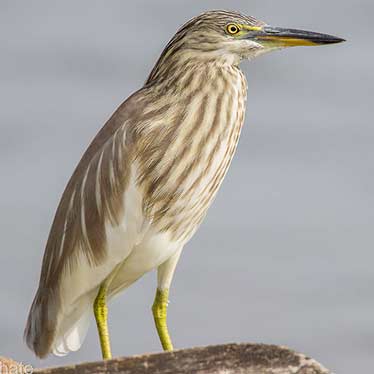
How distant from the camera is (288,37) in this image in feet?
17.1

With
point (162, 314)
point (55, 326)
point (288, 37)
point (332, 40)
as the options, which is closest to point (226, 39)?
point (288, 37)

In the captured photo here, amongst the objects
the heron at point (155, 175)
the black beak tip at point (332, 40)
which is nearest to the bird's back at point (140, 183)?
the heron at point (155, 175)

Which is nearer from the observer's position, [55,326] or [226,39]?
[226,39]

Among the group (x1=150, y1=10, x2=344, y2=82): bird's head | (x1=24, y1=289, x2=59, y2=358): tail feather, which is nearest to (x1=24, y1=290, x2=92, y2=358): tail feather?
(x1=24, y1=289, x2=59, y2=358): tail feather

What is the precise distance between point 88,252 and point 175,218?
510 millimetres

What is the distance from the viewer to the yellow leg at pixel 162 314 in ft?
17.6

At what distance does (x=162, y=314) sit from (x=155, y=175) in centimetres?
84

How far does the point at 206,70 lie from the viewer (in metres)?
5.16

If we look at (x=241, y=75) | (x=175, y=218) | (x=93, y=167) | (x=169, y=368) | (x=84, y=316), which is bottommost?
(x=169, y=368)

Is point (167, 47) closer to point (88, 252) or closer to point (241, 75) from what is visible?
point (241, 75)

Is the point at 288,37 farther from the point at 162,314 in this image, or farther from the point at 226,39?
the point at 162,314

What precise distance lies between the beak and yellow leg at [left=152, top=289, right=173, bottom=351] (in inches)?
55.5

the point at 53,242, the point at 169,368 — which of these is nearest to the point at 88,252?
the point at 53,242

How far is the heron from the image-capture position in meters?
5.02
